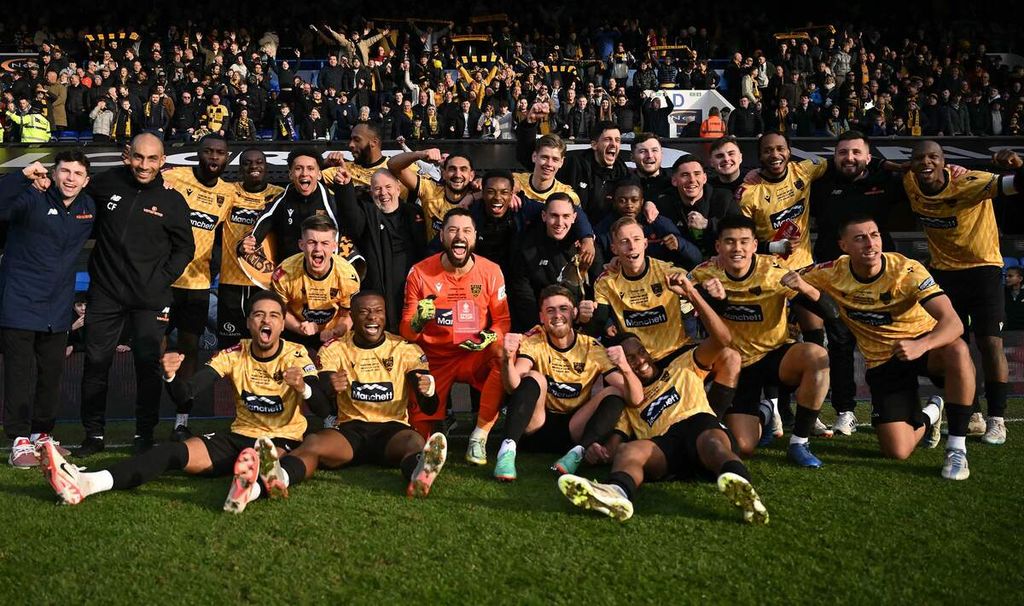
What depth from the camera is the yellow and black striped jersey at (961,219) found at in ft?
20.4

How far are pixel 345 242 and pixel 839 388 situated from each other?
380cm

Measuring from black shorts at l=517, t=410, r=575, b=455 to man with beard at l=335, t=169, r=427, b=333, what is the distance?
59.5 inches

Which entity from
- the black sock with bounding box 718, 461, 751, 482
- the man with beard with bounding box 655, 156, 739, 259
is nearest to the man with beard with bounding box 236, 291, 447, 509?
the black sock with bounding box 718, 461, 751, 482

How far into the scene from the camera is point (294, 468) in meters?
4.86

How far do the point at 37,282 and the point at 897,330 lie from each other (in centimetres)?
561

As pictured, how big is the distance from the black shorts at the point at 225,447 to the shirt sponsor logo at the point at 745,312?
2.96m

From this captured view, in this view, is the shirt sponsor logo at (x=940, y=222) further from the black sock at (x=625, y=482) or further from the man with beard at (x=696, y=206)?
the black sock at (x=625, y=482)

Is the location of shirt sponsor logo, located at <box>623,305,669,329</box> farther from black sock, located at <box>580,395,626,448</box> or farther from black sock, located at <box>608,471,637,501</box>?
black sock, located at <box>608,471,637,501</box>

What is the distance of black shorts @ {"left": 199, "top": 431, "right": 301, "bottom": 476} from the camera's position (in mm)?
5098

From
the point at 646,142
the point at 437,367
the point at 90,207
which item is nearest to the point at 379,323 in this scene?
the point at 437,367

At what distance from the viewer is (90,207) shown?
6008 mm

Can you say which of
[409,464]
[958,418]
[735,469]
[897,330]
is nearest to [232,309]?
[409,464]

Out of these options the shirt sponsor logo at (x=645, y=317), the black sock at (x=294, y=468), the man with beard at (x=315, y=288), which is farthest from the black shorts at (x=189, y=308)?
the shirt sponsor logo at (x=645, y=317)

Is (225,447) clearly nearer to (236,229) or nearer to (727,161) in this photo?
(236,229)
